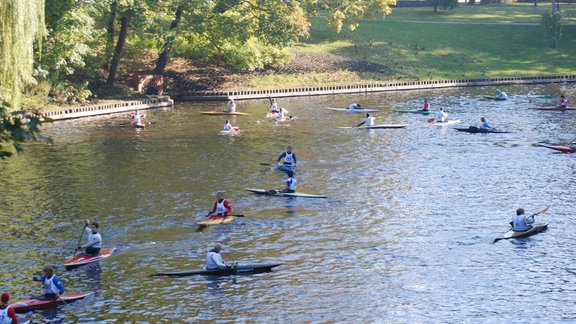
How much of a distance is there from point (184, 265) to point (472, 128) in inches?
1601

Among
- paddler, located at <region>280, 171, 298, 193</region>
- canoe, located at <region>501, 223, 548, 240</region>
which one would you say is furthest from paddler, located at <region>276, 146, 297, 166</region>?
canoe, located at <region>501, 223, 548, 240</region>

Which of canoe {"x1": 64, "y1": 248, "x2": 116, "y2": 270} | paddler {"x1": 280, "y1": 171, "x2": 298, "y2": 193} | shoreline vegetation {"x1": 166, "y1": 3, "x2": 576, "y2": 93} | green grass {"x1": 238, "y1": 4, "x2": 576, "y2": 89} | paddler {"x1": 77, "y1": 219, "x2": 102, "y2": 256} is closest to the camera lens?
canoe {"x1": 64, "y1": 248, "x2": 116, "y2": 270}

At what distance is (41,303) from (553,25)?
105405 millimetres

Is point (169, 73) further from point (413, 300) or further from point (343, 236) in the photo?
point (413, 300)

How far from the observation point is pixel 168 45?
96812 mm

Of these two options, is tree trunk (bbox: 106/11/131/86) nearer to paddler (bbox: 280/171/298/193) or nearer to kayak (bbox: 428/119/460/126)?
kayak (bbox: 428/119/460/126)

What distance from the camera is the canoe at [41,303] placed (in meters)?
33.6

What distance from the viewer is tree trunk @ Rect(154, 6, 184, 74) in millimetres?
95562

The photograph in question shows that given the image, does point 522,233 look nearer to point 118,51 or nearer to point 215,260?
point 215,260

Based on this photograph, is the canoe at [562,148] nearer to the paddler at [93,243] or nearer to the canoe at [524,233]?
the canoe at [524,233]

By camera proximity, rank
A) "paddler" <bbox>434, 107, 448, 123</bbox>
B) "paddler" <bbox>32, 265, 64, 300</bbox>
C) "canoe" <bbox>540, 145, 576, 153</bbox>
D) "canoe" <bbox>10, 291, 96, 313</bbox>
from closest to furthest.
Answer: "canoe" <bbox>10, 291, 96, 313</bbox>, "paddler" <bbox>32, 265, 64, 300</bbox>, "canoe" <bbox>540, 145, 576, 153</bbox>, "paddler" <bbox>434, 107, 448, 123</bbox>

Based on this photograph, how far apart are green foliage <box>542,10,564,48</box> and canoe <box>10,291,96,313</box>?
10373 cm

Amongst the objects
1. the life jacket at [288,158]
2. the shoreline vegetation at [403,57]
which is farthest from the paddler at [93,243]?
the shoreline vegetation at [403,57]

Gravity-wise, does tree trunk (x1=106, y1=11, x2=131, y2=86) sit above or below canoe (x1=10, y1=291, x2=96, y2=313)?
above
